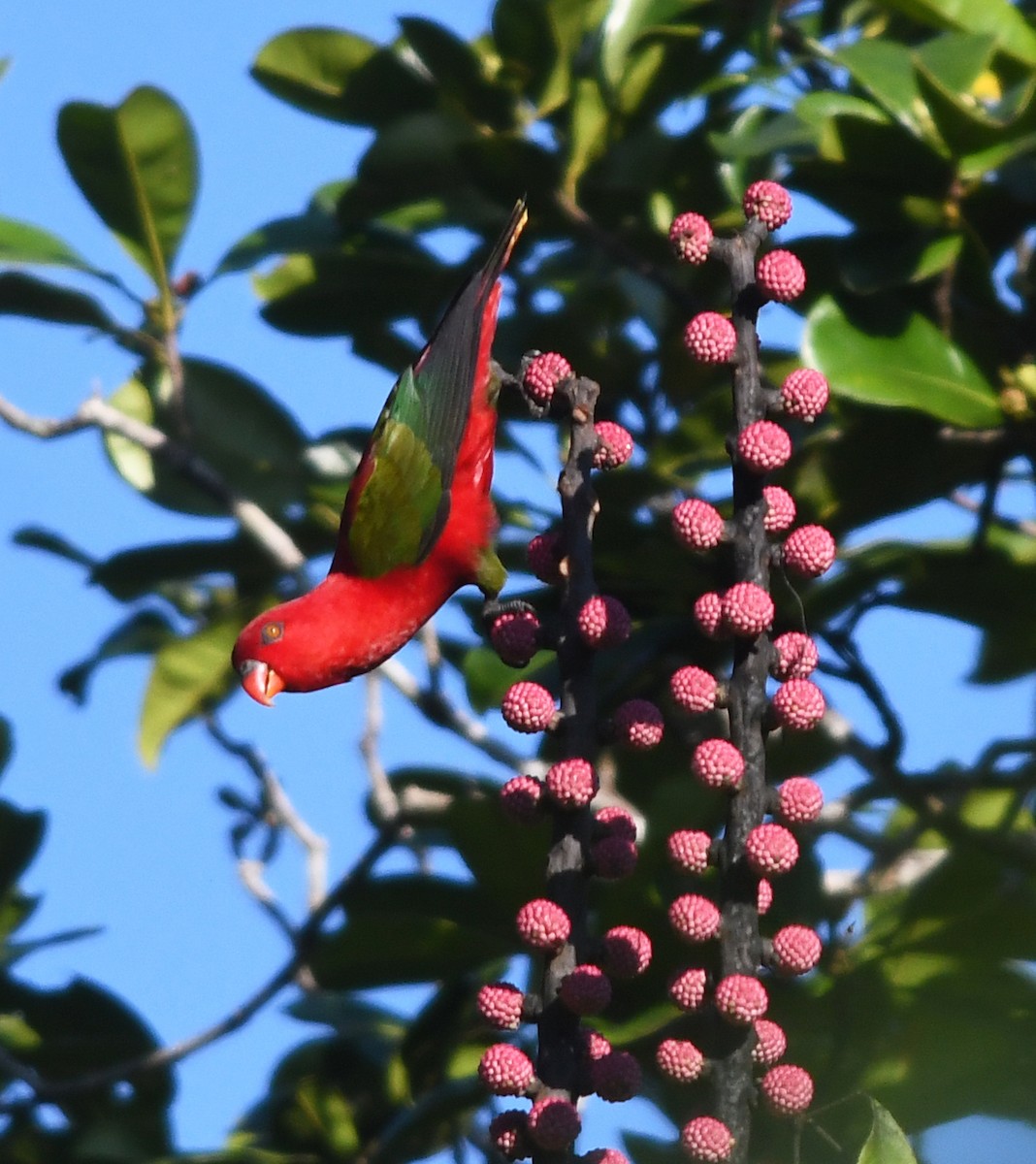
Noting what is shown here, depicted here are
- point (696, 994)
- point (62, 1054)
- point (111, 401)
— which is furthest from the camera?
point (111, 401)

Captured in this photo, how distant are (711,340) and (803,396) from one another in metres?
0.09

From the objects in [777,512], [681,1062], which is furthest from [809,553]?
[681,1062]

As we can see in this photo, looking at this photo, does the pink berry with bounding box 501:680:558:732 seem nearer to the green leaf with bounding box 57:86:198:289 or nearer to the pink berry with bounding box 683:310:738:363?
the pink berry with bounding box 683:310:738:363

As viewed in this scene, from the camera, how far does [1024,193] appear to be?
9.02 feet

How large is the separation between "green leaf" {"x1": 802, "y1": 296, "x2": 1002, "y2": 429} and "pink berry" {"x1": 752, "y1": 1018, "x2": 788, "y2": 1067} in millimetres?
1529

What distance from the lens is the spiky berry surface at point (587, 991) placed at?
3.90 feet

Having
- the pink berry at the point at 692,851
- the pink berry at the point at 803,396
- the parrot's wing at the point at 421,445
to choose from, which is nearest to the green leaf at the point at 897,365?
the parrot's wing at the point at 421,445

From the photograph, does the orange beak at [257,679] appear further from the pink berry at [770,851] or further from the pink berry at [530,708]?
the pink berry at [770,851]

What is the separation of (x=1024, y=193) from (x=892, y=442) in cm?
46

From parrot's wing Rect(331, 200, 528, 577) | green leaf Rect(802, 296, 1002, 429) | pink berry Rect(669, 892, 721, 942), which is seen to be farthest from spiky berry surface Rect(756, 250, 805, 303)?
parrot's wing Rect(331, 200, 528, 577)

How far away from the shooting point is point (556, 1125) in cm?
113

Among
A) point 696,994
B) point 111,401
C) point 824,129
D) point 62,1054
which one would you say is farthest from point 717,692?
point 111,401

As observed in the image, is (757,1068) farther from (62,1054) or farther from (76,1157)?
(62,1054)

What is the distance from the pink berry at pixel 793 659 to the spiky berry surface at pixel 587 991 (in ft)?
0.89
